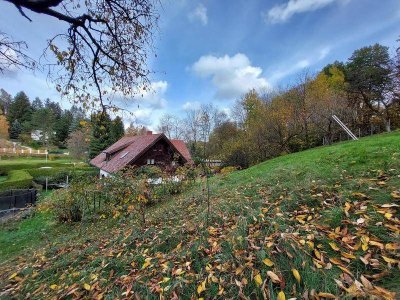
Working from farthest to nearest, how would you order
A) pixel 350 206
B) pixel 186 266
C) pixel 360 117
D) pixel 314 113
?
pixel 360 117 < pixel 314 113 < pixel 350 206 < pixel 186 266

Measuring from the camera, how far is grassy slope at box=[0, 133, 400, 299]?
214 cm

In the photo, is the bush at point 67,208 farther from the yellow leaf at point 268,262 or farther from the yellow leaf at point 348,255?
the yellow leaf at point 348,255

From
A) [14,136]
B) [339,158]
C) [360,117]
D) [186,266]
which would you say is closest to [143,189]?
[186,266]

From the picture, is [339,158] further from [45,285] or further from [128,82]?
[45,285]

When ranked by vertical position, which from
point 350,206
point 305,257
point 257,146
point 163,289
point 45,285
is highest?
point 257,146

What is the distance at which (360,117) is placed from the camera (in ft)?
80.2

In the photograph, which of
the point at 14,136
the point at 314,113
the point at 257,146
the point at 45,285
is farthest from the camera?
the point at 14,136

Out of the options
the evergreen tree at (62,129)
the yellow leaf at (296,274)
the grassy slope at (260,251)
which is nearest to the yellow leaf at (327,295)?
the grassy slope at (260,251)

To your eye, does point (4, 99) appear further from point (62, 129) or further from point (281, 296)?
point (62, 129)

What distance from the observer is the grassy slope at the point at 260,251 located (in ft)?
7.02

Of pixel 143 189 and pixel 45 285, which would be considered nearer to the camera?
pixel 45 285

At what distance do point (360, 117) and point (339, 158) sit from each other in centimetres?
2265

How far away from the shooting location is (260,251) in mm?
2479

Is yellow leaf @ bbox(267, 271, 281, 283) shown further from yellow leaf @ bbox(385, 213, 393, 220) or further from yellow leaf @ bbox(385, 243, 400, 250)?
yellow leaf @ bbox(385, 213, 393, 220)
